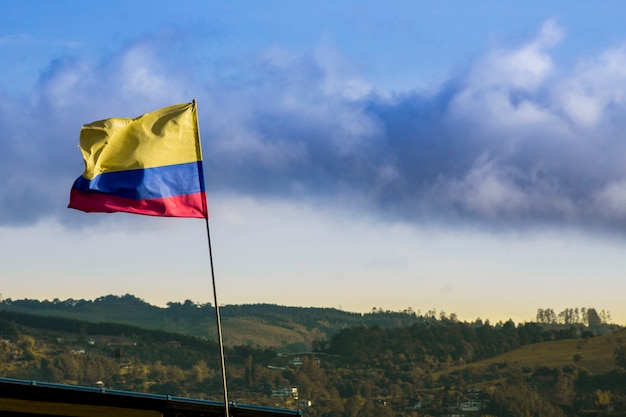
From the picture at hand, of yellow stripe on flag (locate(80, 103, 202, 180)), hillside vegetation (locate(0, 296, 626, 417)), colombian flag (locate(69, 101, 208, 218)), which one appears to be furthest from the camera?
hillside vegetation (locate(0, 296, 626, 417))

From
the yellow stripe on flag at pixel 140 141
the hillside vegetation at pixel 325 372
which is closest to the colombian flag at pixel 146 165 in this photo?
the yellow stripe on flag at pixel 140 141

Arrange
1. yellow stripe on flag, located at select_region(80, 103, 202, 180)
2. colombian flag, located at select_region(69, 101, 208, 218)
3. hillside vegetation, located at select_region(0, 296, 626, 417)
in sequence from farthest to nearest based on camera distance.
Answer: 1. hillside vegetation, located at select_region(0, 296, 626, 417)
2. yellow stripe on flag, located at select_region(80, 103, 202, 180)
3. colombian flag, located at select_region(69, 101, 208, 218)

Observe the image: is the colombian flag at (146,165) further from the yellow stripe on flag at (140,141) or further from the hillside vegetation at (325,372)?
the hillside vegetation at (325,372)

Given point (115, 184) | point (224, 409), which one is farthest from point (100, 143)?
point (224, 409)

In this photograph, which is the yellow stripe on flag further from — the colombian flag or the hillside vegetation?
the hillside vegetation

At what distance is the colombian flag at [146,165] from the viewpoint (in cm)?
2002

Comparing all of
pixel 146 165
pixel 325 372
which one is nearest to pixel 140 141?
pixel 146 165

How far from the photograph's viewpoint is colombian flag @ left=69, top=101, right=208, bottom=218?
2002 centimetres

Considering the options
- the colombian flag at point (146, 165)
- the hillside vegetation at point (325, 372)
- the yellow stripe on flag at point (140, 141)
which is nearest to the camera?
the colombian flag at point (146, 165)

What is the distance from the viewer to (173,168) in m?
20.2

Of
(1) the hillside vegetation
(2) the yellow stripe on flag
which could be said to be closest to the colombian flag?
(2) the yellow stripe on flag

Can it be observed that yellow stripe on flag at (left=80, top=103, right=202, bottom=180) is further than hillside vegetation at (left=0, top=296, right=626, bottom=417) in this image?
No

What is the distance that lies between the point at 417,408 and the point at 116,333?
5445cm

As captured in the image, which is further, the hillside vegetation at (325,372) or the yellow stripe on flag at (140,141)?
the hillside vegetation at (325,372)
